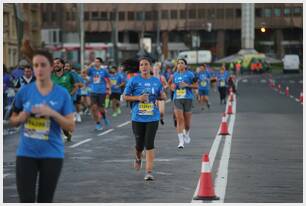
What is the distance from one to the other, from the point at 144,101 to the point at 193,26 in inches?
4942

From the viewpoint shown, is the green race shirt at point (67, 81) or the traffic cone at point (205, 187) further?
the green race shirt at point (67, 81)

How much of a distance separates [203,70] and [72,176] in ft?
80.3

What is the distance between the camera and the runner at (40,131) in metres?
8.15

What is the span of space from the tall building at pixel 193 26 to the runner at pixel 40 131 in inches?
4878

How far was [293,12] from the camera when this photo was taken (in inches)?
5266

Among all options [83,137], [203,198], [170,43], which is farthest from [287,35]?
[203,198]

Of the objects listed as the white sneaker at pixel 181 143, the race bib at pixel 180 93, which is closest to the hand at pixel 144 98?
the white sneaker at pixel 181 143

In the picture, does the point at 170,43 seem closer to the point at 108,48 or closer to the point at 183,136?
the point at 108,48

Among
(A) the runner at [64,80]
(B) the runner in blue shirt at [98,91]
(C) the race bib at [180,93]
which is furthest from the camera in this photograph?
(B) the runner in blue shirt at [98,91]

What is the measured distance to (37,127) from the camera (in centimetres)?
817

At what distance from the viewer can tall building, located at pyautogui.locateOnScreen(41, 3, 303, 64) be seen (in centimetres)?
13625

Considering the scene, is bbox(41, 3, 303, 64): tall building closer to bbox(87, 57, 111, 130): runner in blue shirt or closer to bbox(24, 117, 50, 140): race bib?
bbox(87, 57, 111, 130): runner in blue shirt

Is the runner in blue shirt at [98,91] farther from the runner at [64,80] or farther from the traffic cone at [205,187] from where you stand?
the traffic cone at [205,187]

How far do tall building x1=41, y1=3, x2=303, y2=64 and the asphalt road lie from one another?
360 feet
